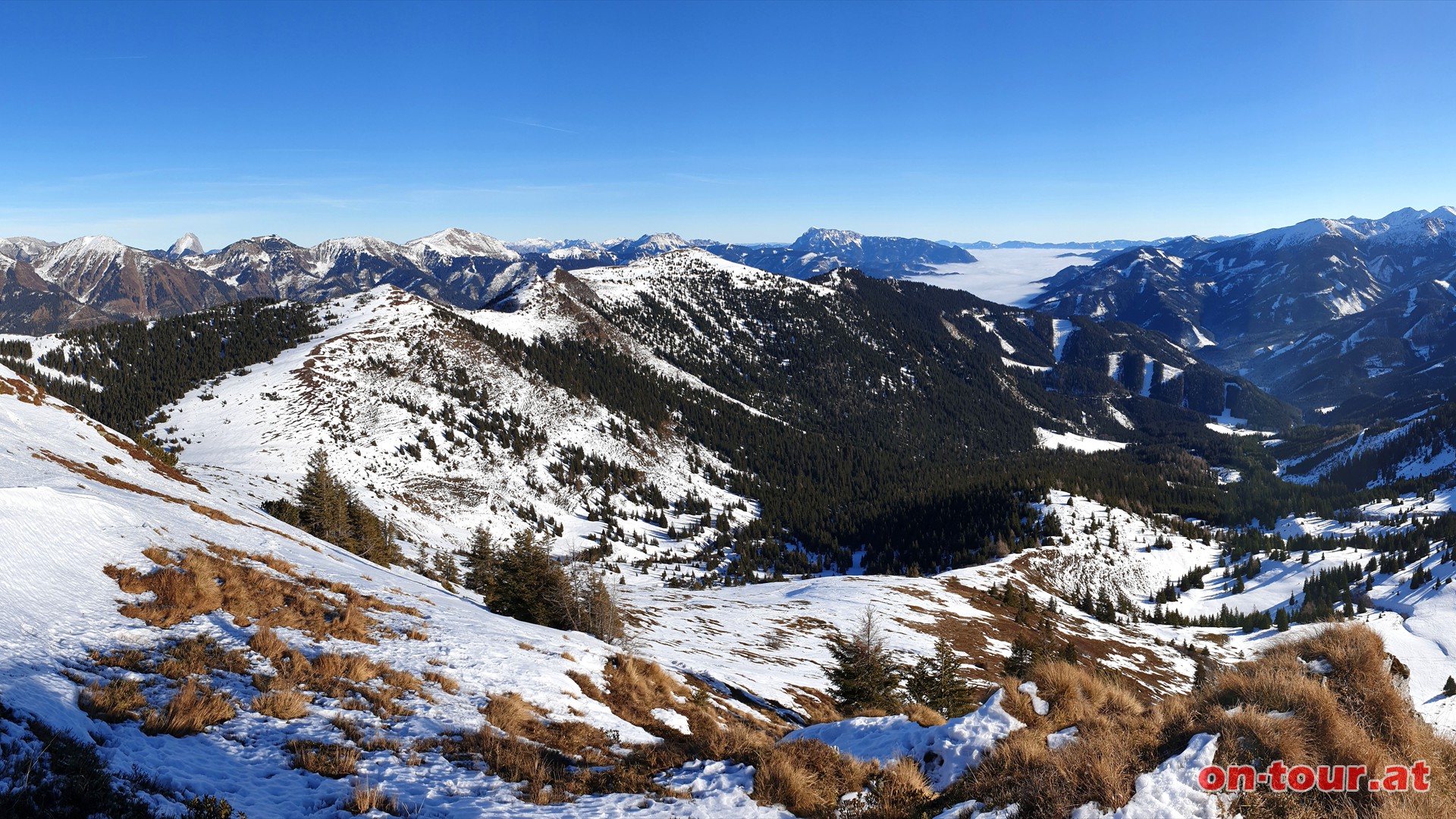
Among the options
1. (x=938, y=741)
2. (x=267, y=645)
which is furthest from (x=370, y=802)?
(x=938, y=741)

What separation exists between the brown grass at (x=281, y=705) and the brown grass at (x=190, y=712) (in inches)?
18.1

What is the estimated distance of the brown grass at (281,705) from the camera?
13305 millimetres

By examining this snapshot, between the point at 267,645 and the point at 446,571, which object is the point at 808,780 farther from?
the point at 446,571

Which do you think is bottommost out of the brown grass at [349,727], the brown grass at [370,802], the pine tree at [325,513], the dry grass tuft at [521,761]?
the pine tree at [325,513]

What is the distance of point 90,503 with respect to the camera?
71.7 feet

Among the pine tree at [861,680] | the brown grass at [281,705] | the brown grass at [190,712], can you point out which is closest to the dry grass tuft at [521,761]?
the brown grass at [281,705]

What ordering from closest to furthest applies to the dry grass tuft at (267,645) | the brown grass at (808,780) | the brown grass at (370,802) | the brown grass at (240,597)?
1. the brown grass at (370,802)
2. the brown grass at (808,780)
3. the dry grass tuft at (267,645)
4. the brown grass at (240,597)

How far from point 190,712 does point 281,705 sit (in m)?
1.61

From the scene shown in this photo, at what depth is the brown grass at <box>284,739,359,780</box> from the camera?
11383 millimetres

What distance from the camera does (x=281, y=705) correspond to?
13359 mm

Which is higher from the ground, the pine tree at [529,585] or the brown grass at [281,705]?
the brown grass at [281,705]

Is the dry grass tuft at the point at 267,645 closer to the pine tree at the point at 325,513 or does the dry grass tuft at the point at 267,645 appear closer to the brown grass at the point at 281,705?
the brown grass at the point at 281,705

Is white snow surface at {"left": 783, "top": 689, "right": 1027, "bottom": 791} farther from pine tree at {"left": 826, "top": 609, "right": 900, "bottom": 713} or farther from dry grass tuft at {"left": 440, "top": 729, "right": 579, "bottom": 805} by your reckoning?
pine tree at {"left": 826, "top": 609, "right": 900, "bottom": 713}

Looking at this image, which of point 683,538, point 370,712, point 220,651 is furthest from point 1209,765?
point 683,538
